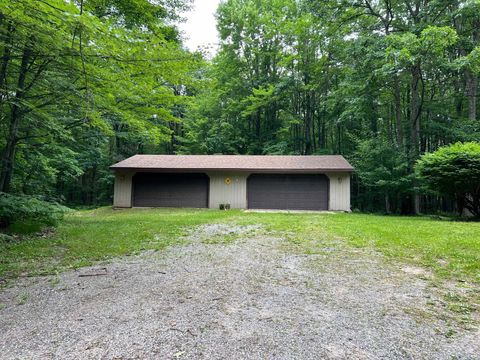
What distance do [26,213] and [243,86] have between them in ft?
58.0

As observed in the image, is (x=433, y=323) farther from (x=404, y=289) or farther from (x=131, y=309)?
(x=131, y=309)

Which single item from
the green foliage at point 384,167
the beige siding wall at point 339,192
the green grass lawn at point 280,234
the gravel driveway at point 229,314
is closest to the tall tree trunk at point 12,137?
the green grass lawn at point 280,234

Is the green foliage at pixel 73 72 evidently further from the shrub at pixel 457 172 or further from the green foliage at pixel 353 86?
the shrub at pixel 457 172

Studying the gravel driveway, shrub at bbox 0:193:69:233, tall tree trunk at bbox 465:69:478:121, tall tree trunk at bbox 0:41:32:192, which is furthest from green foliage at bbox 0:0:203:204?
tall tree trunk at bbox 465:69:478:121

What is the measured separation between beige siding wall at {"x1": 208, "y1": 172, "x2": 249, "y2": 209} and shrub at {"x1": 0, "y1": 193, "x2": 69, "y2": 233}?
7337 mm

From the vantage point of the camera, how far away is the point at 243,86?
2073cm

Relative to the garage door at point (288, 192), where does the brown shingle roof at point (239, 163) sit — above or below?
above

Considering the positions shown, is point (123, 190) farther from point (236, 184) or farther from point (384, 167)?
point (384, 167)

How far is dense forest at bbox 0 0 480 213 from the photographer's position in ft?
15.0

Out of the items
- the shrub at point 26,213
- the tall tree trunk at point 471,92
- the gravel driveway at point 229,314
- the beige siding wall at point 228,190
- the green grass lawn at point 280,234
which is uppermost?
the tall tree trunk at point 471,92

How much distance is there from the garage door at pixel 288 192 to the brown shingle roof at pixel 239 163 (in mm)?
551

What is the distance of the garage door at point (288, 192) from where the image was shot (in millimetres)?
12602

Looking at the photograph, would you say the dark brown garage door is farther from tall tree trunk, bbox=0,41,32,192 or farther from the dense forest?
tall tree trunk, bbox=0,41,32,192

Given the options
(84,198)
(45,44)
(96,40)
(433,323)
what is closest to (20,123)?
(45,44)
